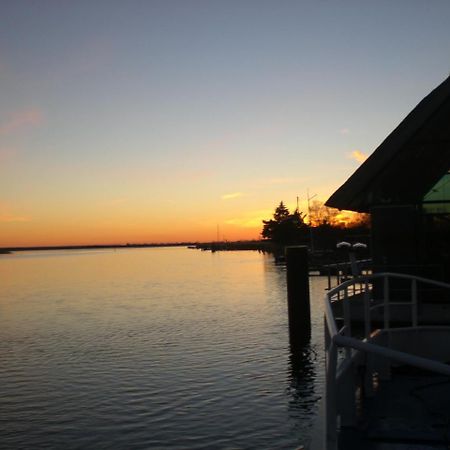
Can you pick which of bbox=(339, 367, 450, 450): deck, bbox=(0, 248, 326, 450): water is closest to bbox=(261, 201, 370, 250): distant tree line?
bbox=(0, 248, 326, 450): water

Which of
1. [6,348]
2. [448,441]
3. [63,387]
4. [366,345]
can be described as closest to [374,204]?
[63,387]

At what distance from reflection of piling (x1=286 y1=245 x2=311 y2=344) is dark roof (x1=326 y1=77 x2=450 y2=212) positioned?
11.1 feet

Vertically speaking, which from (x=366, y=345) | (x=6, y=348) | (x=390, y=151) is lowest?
(x=6, y=348)

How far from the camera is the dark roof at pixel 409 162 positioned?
1548 cm

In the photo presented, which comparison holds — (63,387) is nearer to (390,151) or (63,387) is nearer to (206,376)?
(206,376)

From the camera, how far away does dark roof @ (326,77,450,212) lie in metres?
15.5

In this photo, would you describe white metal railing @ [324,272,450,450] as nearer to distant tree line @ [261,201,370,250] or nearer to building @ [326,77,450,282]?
building @ [326,77,450,282]

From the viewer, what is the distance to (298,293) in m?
20.2

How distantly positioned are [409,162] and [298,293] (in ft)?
21.2

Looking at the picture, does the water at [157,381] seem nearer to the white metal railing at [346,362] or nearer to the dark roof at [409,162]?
the white metal railing at [346,362]

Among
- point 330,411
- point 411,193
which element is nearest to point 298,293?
point 411,193

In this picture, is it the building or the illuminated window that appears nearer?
the building

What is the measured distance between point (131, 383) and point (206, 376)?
2092mm

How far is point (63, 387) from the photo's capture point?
15.7 m
